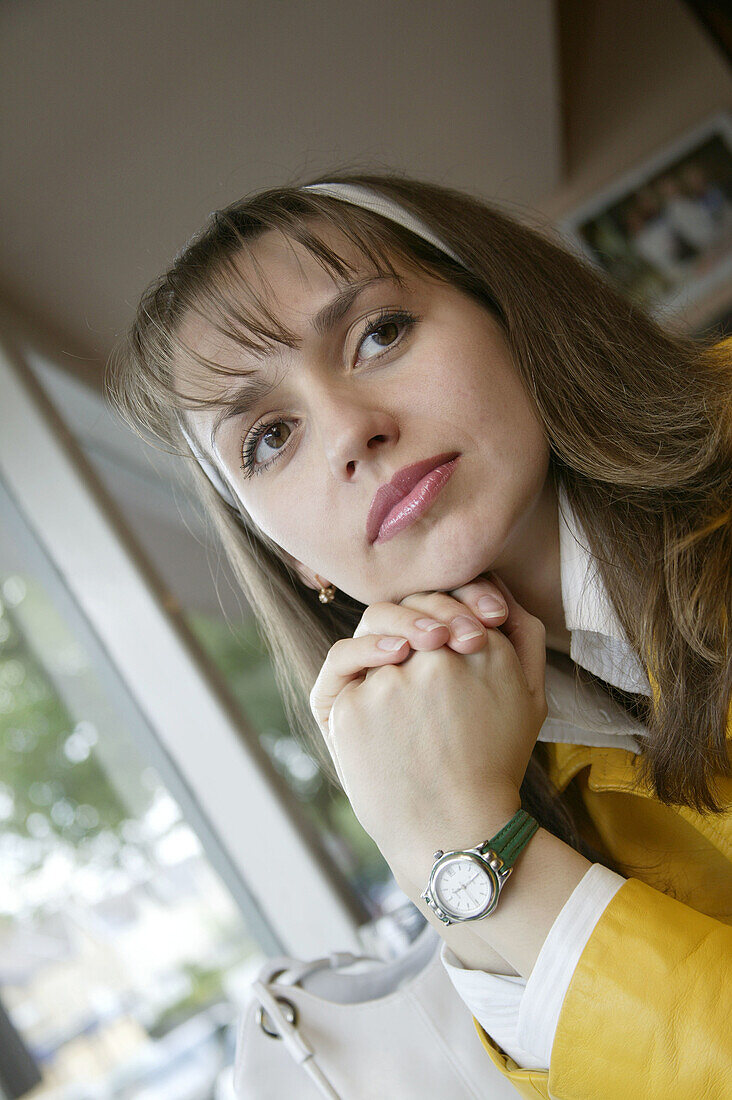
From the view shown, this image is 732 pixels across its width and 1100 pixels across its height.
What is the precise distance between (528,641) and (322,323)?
0.43 metres

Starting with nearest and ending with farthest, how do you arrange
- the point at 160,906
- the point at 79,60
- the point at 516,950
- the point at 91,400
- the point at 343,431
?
the point at 516,950 < the point at 343,431 < the point at 79,60 < the point at 160,906 < the point at 91,400

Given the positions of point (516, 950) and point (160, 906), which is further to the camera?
point (160, 906)

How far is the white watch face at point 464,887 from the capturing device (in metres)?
0.71

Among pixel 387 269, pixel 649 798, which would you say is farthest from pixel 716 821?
pixel 387 269

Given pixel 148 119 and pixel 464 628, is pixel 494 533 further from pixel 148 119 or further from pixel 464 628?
pixel 148 119

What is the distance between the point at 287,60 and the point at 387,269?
124cm

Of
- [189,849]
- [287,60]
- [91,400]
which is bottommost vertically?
[189,849]

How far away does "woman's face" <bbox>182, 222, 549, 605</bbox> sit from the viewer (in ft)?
2.89

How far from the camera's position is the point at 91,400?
1.97 m

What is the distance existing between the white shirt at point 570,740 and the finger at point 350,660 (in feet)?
0.82

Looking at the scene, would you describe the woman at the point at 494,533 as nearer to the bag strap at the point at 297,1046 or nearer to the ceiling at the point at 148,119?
the bag strap at the point at 297,1046

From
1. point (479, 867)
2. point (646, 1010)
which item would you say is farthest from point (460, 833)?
point (646, 1010)

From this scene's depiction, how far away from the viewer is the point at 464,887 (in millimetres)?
714

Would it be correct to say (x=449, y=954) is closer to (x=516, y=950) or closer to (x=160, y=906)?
(x=516, y=950)
